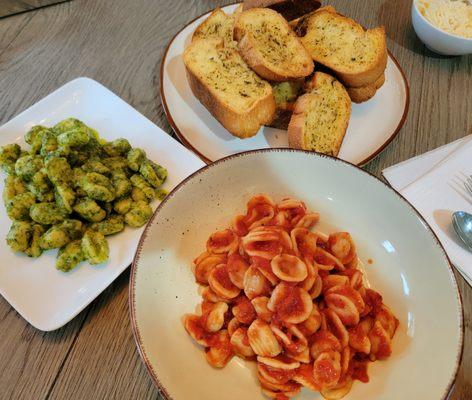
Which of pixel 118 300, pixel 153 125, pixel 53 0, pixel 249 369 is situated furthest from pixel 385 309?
pixel 53 0

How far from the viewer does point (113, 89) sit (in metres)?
1.61

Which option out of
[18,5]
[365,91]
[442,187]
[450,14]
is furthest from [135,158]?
[450,14]

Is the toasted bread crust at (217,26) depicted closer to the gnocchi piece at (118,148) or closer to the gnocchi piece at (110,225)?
the gnocchi piece at (118,148)

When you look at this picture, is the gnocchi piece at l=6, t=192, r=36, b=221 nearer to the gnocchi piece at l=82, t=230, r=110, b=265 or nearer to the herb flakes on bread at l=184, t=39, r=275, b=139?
the gnocchi piece at l=82, t=230, r=110, b=265

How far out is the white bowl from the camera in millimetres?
1551

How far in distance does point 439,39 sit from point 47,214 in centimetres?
157

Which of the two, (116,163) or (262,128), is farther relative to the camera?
(262,128)

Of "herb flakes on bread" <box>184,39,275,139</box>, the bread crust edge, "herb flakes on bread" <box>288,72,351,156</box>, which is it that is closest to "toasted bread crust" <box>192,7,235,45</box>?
"herb flakes on bread" <box>184,39,275,139</box>

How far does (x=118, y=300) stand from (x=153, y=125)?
597mm

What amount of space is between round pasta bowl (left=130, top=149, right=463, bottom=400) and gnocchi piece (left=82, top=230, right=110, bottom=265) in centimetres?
20

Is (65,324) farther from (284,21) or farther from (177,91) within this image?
(284,21)

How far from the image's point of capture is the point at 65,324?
3.40 feet

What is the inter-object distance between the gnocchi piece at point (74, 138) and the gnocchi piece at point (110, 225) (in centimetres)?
24

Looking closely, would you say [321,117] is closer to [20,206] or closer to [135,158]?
[135,158]
